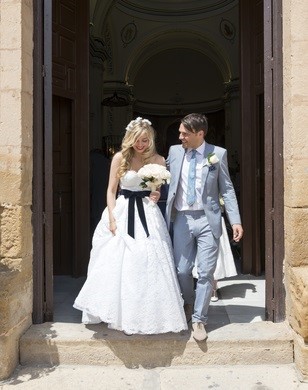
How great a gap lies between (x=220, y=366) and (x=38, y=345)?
149cm

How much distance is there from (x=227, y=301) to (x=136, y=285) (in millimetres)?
1677

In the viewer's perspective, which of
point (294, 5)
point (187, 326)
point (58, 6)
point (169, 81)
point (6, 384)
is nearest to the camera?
point (6, 384)

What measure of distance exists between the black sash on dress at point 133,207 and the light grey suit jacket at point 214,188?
0.24 meters

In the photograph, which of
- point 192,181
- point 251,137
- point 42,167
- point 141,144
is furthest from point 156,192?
point 251,137

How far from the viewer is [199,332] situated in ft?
11.5

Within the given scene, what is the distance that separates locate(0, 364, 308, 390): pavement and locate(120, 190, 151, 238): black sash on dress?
3.61ft

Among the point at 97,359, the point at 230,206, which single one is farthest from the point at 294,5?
the point at 97,359

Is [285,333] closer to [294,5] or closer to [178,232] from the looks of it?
[178,232]

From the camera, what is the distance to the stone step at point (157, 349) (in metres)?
3.47

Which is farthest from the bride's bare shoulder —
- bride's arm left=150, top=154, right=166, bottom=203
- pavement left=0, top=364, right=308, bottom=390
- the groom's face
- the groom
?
pavement left=0, top=364, right=308, bottom=390

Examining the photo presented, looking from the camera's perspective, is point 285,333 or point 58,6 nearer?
point 285,333

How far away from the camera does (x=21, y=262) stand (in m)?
3.54

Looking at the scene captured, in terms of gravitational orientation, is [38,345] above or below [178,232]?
below

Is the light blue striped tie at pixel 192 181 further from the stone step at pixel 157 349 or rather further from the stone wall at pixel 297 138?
the stone step at pixel 157 349
